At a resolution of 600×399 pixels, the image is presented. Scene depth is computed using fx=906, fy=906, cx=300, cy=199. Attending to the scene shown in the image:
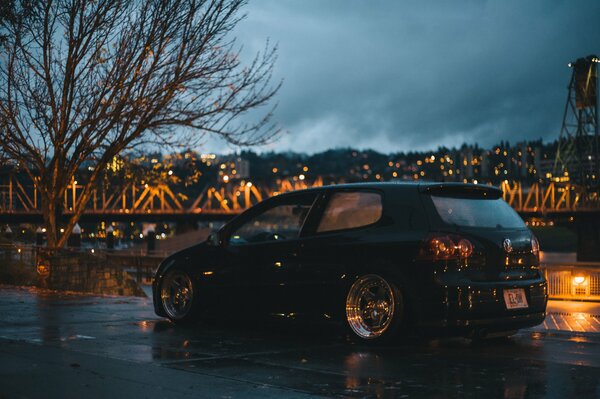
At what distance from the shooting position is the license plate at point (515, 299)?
8.23m

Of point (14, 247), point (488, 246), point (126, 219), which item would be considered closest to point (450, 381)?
point (488, 246)

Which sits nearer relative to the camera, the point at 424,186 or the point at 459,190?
the point at 424,186

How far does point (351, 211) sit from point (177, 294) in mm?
2532

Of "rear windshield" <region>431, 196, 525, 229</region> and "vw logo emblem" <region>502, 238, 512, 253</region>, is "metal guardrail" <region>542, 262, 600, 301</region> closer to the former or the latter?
"rear windshield" <region>431, 196, 525, 229</region>

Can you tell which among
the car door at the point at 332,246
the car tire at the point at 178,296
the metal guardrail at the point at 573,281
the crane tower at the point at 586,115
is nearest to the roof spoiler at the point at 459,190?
the car door at the point at 332,246

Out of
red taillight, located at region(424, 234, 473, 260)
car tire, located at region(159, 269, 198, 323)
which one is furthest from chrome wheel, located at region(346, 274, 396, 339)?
car tire, located at region(159, 269, 198, 323)

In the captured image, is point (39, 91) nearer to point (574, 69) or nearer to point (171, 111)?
point (171, 111)

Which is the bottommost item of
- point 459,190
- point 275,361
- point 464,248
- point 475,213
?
point 275,361

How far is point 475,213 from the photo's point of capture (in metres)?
8.50

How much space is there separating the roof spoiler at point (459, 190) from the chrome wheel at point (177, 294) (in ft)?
10.00

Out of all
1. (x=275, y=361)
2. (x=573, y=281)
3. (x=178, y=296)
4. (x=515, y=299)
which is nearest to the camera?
(x=275, y=361)

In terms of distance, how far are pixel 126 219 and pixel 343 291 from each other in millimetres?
105875

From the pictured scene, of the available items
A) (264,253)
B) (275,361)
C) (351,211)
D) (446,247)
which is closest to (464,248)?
(446,247)

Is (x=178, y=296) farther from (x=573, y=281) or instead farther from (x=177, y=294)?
(x=573, y=281)
